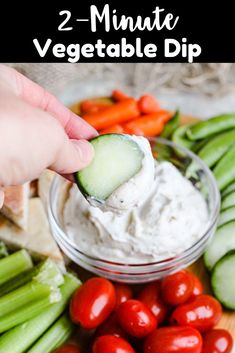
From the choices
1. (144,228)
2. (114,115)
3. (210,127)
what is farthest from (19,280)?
(210,127)

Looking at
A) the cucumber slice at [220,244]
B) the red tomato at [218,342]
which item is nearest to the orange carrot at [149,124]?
the cucumber slice at [220,244]

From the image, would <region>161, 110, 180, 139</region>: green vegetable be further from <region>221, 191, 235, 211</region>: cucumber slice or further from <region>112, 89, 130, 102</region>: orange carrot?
<region>221, 191, 235, 211</region>: cucumber slice

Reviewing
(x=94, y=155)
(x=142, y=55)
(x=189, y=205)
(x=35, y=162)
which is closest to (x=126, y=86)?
(x=142, y=55)

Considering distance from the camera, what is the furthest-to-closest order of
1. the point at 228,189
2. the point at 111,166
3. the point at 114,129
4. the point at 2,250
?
the point at 114,129, the point at 228,189, the point at 2,250, the point at 111,166

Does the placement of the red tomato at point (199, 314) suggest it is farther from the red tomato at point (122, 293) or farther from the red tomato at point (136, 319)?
the red tomato at point (122, 293)

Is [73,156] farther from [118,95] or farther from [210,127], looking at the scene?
[118,95]

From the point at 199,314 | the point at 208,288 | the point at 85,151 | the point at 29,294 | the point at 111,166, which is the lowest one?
the point at 208,288
